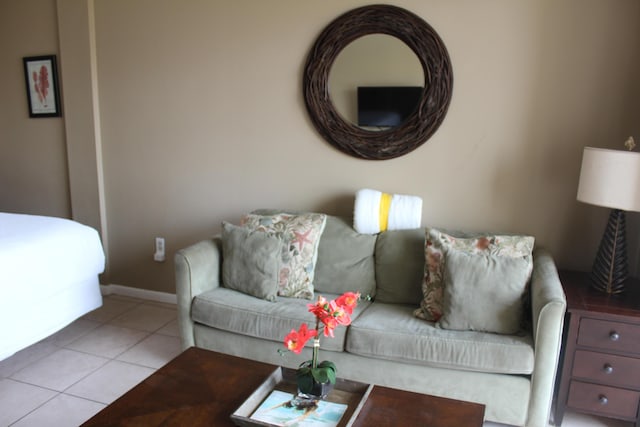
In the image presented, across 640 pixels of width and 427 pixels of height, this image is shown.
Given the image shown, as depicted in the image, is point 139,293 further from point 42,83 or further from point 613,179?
point 613,179

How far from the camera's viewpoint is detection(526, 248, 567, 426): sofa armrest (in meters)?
2.01

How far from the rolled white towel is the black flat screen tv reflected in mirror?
44 centimetres

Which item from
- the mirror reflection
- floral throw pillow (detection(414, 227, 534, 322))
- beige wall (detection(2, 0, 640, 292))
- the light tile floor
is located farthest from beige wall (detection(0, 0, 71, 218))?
floral throw pillow (detection(414, 227, 534, 322))

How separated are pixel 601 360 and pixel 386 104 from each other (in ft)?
5.60

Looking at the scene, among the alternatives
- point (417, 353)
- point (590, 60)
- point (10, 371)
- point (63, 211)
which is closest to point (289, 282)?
point (417, 353)

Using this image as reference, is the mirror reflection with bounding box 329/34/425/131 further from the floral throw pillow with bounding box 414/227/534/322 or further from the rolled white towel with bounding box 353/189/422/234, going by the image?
the floral throw pillow with bounding box 414/227/534/322

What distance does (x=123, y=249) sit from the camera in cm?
377

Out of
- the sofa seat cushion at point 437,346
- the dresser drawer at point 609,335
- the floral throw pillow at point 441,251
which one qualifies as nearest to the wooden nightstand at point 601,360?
the dresser drawer at point 609,335

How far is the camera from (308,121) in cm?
307

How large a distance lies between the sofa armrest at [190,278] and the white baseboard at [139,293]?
1.04m

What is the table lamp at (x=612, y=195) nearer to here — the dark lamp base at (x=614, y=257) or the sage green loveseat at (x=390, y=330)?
the dark lamp base at (x=614, y=257)

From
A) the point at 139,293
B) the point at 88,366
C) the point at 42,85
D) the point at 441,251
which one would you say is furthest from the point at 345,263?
the point at 42,85

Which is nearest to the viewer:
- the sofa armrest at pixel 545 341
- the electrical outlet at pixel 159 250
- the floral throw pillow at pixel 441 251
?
the sofa armrest at pixel 545 341

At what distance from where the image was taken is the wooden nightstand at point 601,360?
210cm
